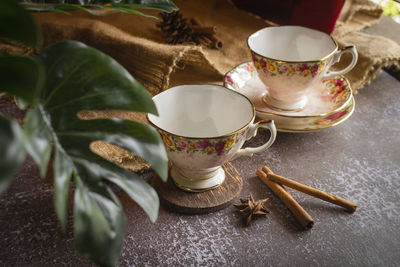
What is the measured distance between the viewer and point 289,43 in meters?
0.92

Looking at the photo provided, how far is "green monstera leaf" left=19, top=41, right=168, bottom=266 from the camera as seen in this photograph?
1.18 feet

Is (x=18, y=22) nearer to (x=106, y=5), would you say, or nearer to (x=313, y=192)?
(x=106, y=5)

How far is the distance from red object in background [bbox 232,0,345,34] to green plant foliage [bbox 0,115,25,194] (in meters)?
0.96

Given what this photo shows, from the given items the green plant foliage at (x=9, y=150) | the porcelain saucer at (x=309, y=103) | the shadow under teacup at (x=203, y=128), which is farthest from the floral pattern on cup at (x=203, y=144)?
the green plant foliage at (x=9, y=150)

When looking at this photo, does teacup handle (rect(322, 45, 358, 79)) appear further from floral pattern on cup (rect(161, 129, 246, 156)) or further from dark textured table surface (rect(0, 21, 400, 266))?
floral pattern on cup (rect(161, 129, 246, 156))

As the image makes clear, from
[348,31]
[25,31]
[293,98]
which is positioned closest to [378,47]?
[348,31]

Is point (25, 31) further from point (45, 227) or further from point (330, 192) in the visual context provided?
point (330, 192)

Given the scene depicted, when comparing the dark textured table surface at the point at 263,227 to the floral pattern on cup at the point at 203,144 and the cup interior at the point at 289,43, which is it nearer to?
the floral pattern on cup at the point at 203,144

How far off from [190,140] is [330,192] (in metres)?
0.26

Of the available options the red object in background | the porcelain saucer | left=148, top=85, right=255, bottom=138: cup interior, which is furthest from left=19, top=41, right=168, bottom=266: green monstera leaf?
the red object in background

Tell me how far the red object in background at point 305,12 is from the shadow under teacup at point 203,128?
1.75ft

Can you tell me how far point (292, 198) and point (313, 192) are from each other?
0.04 m

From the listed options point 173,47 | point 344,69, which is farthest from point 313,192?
point 173,47

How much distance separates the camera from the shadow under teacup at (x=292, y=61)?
0.78 m
